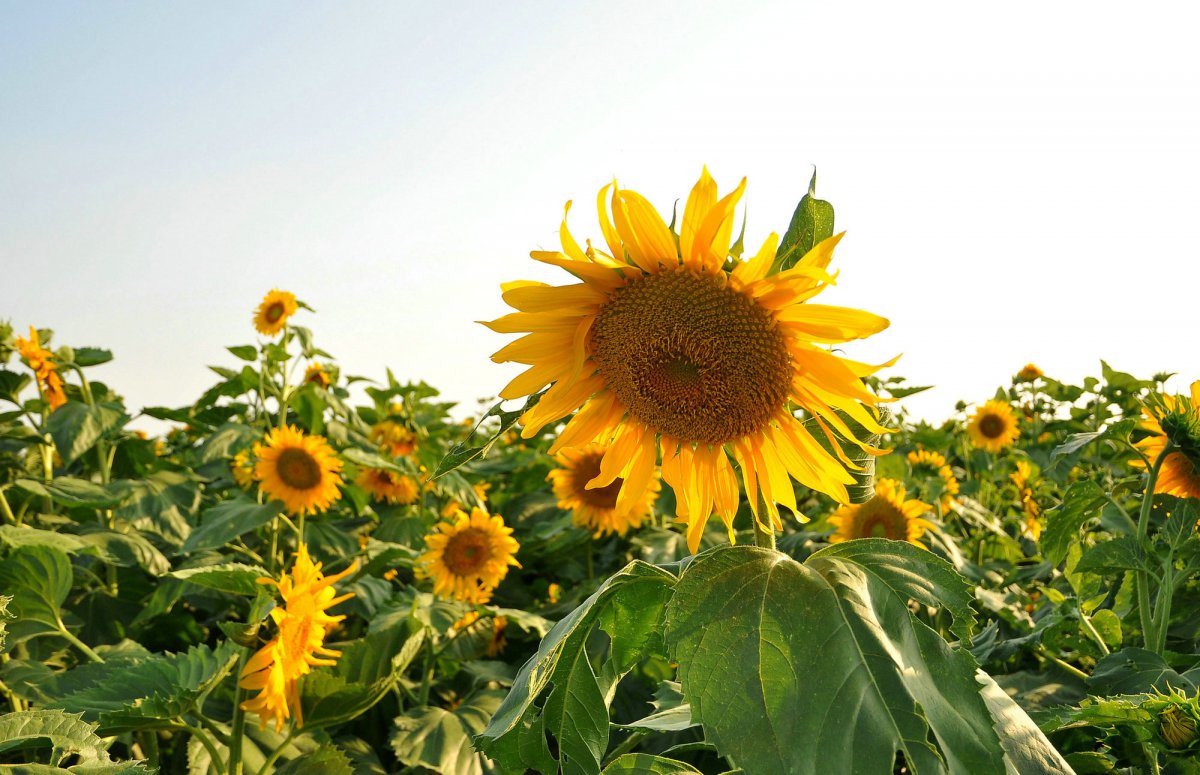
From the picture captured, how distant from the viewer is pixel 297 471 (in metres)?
3.98

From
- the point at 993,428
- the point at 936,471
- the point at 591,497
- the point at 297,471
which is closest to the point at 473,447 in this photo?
the point at 591,497

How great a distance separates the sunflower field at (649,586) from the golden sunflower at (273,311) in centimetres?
130

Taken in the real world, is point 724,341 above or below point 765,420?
above

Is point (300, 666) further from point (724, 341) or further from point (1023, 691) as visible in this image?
point (1023, 691)

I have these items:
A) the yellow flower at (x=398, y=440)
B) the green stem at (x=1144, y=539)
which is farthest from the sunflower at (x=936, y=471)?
the yellow flower at (x=398, y=440)

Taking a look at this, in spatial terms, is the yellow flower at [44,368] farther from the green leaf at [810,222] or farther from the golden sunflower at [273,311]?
the green leaf at [810,222]

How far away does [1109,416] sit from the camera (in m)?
4.52

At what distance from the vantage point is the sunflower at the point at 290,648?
2.23 metres

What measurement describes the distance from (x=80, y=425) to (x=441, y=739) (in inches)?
93.8

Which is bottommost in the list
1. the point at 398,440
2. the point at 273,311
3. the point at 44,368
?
the point at 398,440

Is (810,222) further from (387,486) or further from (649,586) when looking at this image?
(387,486)

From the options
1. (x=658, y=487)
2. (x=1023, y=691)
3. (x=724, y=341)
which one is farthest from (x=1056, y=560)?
(x=658, y=487)

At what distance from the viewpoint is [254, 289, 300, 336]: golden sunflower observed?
558 cm

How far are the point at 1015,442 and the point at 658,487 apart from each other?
4728 millimetres
